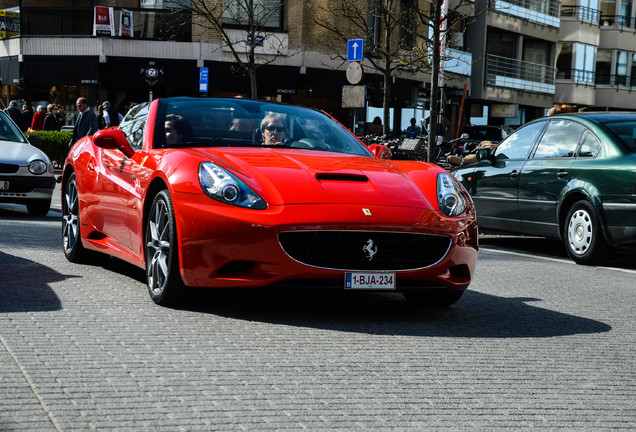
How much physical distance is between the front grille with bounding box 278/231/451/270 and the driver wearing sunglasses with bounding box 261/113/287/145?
1356 millimetres

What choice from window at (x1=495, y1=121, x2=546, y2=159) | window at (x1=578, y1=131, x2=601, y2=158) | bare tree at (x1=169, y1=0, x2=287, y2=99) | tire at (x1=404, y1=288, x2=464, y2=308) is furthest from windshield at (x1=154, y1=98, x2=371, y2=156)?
bare tree at (x1=169, y1=0, x2=287, y2=99)

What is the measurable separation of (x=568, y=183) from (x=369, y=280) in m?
5.15

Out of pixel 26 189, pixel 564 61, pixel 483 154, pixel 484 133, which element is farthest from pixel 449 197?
pixel 564 61

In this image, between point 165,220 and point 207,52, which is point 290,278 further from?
point 207,52

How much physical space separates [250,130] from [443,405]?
130 inches

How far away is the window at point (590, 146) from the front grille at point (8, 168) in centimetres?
703

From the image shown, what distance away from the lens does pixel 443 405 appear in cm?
398

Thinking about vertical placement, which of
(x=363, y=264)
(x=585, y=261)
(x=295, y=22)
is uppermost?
(x=295, y=22)

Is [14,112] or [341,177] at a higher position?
[341,177]

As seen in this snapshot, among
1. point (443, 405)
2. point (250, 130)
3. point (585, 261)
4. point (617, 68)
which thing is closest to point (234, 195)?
point (250, 130)

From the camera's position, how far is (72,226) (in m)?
8.14

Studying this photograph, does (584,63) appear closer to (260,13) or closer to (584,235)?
(260,13)

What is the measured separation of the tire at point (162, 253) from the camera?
19.3 feet

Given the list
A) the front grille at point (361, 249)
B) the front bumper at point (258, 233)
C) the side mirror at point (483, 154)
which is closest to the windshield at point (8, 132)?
the side mirror at point (483, 154)
